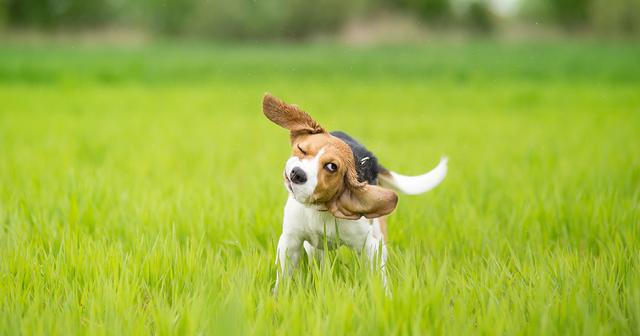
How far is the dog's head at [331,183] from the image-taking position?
1882mm

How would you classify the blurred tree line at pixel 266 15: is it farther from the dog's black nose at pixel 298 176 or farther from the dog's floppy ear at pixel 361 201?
the dog's black nose at pixel 298 176

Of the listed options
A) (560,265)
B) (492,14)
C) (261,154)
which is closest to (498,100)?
(261,154)

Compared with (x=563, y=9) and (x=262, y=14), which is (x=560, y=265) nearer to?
(x=262, y=14)

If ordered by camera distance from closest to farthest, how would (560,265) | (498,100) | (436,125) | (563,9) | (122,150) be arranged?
(560,265) < (122,150) < (436,125) < (498,100) < (563,9)

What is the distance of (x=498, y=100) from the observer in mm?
10969

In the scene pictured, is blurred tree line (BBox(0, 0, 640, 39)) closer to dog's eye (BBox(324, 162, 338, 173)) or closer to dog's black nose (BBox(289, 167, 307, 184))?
dog's eye (BBox(324, 162, 338, 173))

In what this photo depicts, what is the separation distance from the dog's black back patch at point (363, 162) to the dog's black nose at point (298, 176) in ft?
1.15

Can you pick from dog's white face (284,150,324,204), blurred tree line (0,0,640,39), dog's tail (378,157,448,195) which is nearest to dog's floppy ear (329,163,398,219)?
dog's white face (284,150,324,204)

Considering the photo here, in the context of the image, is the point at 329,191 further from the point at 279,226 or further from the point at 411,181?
the point at 279,226


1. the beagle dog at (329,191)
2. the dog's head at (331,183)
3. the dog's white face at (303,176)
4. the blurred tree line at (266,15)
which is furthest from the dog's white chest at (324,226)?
the blurred tree line at (266,15)

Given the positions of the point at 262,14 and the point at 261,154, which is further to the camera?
the point at 262,14

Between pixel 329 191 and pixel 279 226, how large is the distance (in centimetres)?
111

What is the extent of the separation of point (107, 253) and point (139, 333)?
2.45 ft

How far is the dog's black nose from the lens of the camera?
185 centimetres
